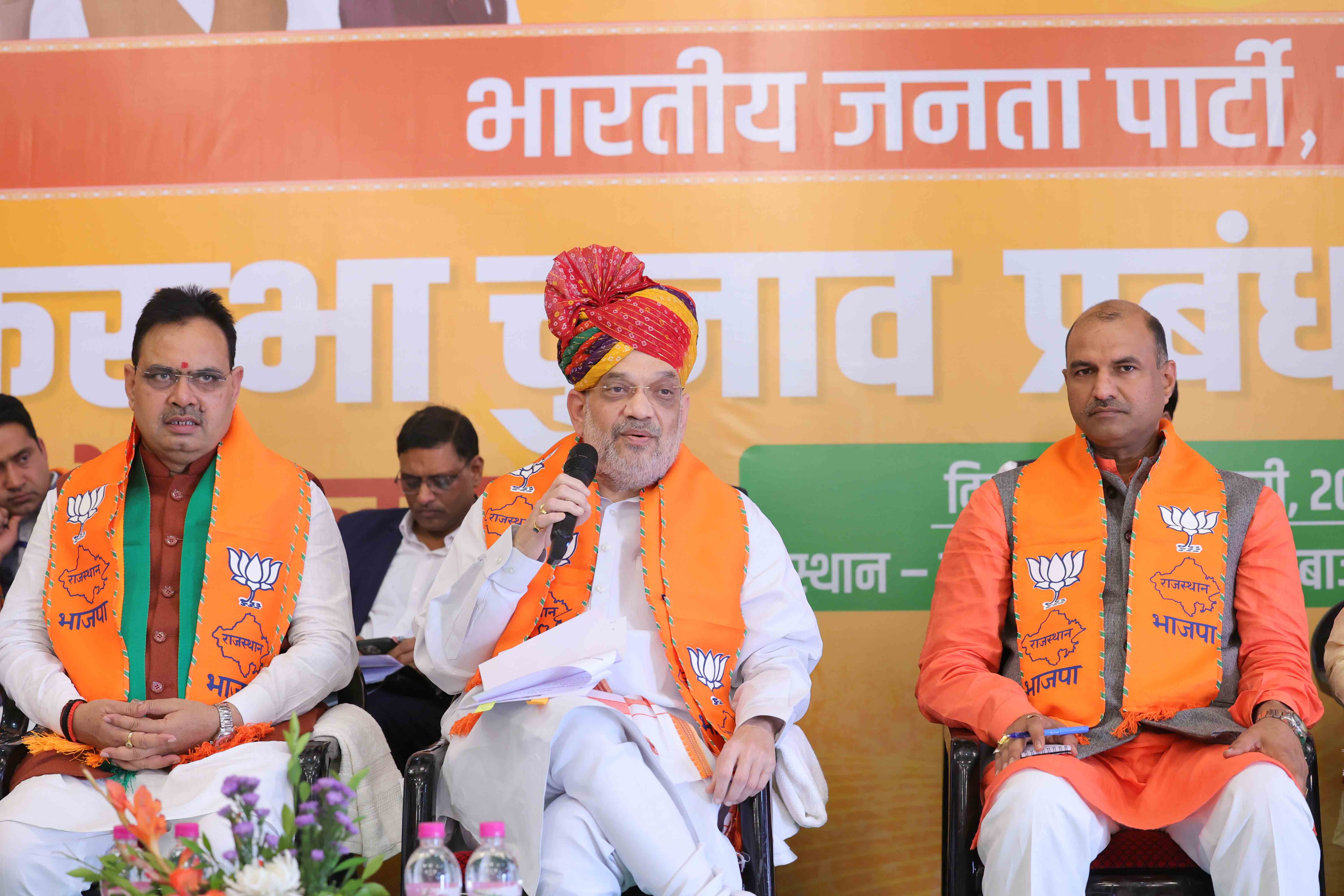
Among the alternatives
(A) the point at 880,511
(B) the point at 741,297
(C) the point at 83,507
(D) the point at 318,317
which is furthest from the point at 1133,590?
(D) the point at 318,317

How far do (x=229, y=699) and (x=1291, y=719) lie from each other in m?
2.35

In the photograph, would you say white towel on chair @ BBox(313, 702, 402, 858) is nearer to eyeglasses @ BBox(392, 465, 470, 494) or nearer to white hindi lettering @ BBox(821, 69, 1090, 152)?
eyeglasses @ BBox(392, 465, 470, 494)

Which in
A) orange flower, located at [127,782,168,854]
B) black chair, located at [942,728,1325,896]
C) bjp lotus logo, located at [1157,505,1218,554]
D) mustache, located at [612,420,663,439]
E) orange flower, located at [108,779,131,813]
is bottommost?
black chair, located at [942,728,1325,896]

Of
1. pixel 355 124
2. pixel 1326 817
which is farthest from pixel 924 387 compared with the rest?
pixel 355 124

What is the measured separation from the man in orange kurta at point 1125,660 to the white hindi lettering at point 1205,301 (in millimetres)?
874

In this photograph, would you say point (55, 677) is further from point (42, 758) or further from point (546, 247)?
point (546, 247)

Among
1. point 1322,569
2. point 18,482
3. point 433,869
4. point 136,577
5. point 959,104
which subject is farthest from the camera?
point 959,104

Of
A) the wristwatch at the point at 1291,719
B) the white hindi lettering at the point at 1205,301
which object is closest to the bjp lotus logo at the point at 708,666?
the wristwatch at the point at 1291,719

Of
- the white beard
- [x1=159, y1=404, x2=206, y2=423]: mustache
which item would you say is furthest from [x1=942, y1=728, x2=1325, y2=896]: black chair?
[x1=159, y1=404, x2=206, y2=423]: mustache

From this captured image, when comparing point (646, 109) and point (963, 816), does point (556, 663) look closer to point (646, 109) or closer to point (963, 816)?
point (963, 816)

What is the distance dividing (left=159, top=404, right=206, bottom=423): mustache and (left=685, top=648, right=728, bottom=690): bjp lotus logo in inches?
52.1

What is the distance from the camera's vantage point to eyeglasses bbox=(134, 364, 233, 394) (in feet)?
9.89

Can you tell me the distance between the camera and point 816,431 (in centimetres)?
403

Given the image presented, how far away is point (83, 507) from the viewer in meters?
3.08
